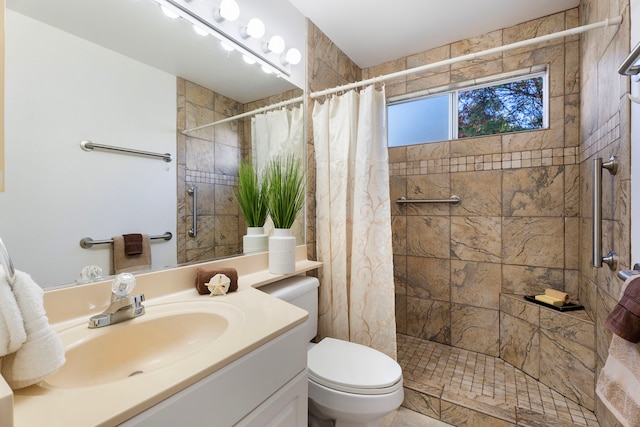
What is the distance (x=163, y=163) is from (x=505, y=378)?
2362mm

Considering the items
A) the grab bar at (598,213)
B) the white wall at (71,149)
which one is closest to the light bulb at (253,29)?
the white wall at (71,149)

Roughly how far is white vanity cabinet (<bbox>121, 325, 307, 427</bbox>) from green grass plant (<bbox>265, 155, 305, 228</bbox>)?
72 cm

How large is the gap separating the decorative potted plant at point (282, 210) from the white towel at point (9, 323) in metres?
0.99

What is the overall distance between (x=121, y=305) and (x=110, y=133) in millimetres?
603

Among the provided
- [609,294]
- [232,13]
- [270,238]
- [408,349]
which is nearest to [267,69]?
[232,13]

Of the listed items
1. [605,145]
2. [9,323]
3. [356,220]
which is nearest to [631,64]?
[605,145]

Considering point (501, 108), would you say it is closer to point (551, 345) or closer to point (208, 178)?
point (551, 345)

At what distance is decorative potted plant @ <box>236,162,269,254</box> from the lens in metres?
1.47

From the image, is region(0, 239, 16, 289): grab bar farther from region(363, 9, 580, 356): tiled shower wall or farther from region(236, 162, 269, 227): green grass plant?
region(363, 9, 580, 356): tiled shower wall

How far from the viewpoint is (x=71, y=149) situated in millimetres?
905

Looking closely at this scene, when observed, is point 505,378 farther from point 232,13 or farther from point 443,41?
point 232,13

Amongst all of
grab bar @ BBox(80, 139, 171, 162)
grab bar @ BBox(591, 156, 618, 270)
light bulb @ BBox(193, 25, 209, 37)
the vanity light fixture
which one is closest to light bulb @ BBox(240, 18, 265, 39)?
the vanity light fixture

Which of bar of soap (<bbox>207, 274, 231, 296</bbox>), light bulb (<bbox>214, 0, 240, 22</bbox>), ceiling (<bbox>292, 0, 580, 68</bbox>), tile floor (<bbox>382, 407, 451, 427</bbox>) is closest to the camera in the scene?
bar of soap (<bbox>207, 274, 231, 296</bbox>)

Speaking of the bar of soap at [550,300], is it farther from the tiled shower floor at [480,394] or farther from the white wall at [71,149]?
the white wall at [71,149]
